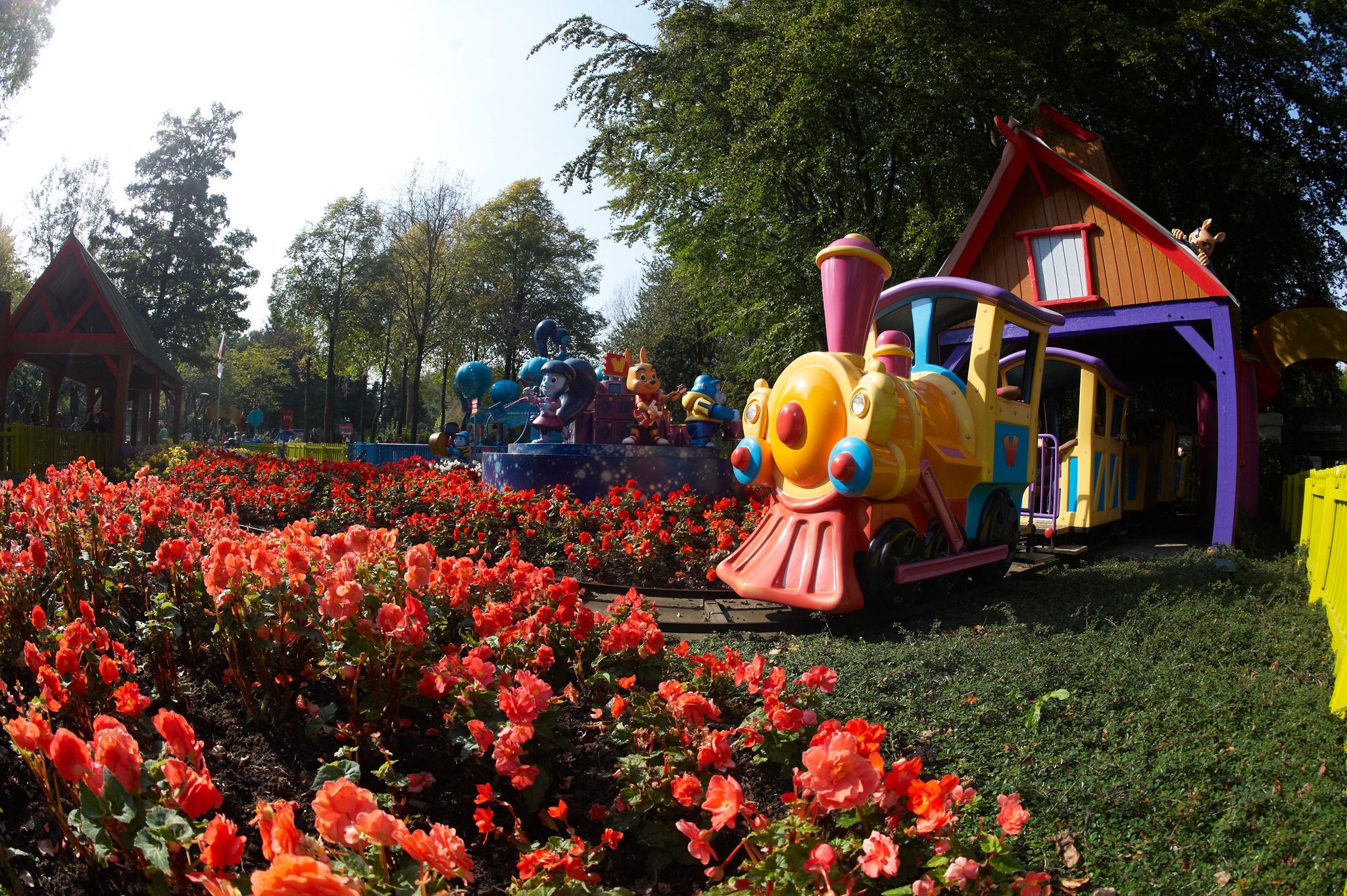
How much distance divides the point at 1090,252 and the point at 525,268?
2824cm

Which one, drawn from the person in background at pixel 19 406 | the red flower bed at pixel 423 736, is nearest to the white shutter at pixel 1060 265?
the red flower bed at pixel 423 736

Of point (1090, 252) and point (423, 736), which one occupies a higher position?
point (1090, 252)

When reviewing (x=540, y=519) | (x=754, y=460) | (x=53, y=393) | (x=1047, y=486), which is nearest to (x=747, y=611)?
(x=754, y=460)

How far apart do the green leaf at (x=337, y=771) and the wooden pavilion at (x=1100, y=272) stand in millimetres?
7363

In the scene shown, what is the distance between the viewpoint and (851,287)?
562 centimetres

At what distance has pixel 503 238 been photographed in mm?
34188

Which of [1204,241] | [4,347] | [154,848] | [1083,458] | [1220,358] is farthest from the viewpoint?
[4,347]

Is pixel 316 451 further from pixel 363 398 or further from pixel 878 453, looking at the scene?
pixel 878 453

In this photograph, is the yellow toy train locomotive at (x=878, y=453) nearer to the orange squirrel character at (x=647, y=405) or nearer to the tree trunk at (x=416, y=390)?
the orange squirrel character at (x=647, y=405)

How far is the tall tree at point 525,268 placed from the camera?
111ft

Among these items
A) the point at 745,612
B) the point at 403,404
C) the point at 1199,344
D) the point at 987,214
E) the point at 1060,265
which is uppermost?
the point at 987,214

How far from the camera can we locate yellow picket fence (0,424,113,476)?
13.9m

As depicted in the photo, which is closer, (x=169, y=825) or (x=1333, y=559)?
(x=169, y=825)

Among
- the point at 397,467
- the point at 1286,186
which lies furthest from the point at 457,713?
the point at 1286,186
